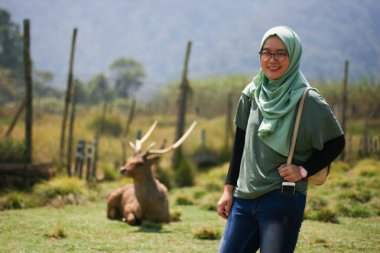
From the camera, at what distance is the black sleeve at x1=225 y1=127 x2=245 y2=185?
11.1 feet

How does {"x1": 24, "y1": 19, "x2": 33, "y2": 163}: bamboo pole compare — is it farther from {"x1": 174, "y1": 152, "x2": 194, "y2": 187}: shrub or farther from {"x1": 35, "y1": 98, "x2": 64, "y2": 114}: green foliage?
{"x1": 35, "y1": 98, "x2": 64, "y2": 114}: green foliage

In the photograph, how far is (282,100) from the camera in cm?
306

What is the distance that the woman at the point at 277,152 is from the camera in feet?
9.90

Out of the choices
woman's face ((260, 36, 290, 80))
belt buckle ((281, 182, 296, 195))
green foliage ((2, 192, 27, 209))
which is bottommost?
green foliage ((2, 192, 27, 209))

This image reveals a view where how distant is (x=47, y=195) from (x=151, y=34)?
10058 centimetres

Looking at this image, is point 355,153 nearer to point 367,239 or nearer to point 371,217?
point 371,217

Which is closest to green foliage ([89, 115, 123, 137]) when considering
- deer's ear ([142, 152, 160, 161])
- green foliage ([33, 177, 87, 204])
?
green foliage ([33, 177, 87, 204])

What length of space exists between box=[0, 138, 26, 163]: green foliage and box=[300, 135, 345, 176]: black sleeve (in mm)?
9947

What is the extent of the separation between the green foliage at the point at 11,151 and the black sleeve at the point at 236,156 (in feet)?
31.1

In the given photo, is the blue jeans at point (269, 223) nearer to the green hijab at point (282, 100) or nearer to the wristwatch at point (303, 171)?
the wristwatch at point (303, 171)

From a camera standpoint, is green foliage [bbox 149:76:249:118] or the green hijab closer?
→ the green hijab

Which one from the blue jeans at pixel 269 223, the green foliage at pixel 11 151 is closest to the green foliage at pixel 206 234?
the blue jeans at pixel 269 223

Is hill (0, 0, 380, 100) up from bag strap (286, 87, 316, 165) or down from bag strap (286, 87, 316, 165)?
up

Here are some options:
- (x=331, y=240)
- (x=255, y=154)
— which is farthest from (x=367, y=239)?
(x=255, y=154)
